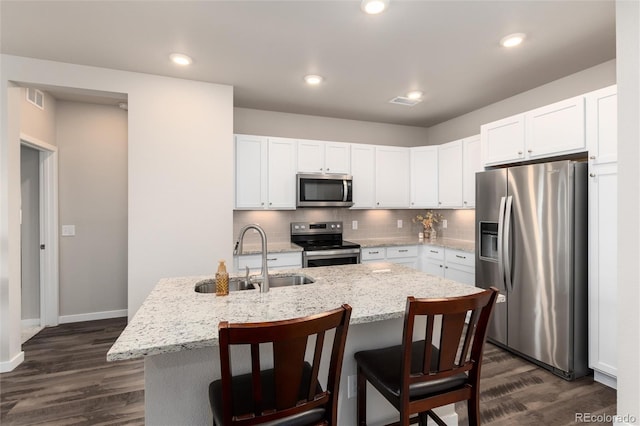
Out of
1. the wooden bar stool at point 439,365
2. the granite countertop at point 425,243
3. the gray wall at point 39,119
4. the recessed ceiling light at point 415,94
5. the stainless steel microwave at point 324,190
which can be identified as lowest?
the wooden bar stool at point 439,365

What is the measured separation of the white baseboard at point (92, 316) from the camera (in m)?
3.93

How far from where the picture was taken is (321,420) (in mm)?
1198

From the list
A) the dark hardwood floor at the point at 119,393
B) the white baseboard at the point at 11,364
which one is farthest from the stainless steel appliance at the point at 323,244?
the white baseboard at the point at 11,364

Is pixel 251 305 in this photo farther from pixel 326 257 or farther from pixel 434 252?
pixel 434 252

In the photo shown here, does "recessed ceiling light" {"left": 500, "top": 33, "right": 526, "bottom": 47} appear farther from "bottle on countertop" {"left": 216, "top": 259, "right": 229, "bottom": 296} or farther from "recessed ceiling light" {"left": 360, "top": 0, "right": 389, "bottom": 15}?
"bottle on countertop" {"left": 216, "top": 259, "right": 229, "bottom": 296}

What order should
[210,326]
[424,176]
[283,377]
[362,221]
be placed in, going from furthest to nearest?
1. [362,221]
2. [424,176]
3. [210,326]
4. [283,377]

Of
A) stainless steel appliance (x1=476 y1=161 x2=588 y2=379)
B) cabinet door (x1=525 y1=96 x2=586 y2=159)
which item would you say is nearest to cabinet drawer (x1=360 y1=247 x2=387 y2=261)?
stainless steel appliance (x1=476 y1=161 x2=588 y2=379)

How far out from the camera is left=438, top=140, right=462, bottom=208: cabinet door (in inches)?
164

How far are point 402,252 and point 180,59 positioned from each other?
11.1ft

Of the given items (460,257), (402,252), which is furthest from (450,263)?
(402,252)

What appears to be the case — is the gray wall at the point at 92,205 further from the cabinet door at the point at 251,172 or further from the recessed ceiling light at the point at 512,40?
the recessed ceiling light at the point at 512,40

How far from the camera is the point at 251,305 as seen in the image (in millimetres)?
1568

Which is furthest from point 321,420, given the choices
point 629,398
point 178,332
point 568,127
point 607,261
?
point 568,127

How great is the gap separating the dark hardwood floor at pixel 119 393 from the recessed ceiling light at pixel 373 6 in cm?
272
